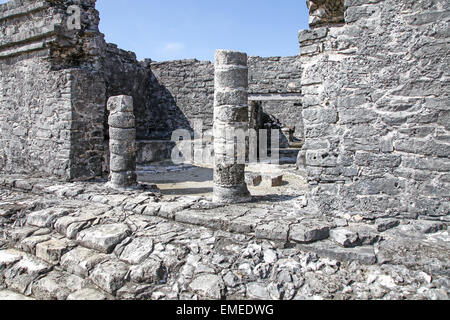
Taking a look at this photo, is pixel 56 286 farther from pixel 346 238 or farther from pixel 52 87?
pixel 52 87

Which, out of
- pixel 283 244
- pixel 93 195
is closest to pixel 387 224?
pixel 283 244

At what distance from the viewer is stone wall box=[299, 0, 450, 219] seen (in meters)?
4.05

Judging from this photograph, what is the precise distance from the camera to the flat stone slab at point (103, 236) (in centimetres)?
448

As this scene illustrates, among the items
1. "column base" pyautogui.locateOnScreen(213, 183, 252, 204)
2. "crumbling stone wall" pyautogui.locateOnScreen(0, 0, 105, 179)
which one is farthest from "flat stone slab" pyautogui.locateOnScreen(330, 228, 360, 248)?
"crumbling stone wall" pyautogui.locateOnScreen(0, 0, 105, 179)

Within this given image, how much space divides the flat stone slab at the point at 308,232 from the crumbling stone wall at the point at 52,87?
526 cm

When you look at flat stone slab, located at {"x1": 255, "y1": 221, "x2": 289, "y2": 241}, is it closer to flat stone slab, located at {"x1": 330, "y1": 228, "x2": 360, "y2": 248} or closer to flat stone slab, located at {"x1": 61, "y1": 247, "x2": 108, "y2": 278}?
flat stone slab, located at {"x1": 330, "y1": 228, "x2": 360, "y2": 248}

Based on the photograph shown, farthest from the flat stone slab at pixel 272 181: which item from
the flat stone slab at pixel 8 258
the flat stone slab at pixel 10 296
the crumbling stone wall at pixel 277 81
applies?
the crumbling stone wall at pixel 277 81

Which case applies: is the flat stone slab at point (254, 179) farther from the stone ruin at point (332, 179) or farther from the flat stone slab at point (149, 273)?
the flat stone slab at point (149, 273)

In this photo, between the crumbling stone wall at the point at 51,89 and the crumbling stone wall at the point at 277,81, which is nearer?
the crumbling stone wall at the point at 51,89

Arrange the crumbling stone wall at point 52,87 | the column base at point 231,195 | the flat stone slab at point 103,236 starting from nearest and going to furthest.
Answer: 1. the flat stone slab at point 103,236
2. the column base at point 231,195
3. the crumbling stone wall at point 52,87

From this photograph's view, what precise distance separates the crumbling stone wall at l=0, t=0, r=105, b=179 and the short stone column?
3.21ft

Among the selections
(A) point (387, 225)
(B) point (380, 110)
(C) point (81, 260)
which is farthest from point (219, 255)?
(B) point (380, 110)

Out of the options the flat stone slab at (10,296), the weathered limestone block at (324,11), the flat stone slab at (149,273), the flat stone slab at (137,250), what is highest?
the weathered limestone block at (324,11)
